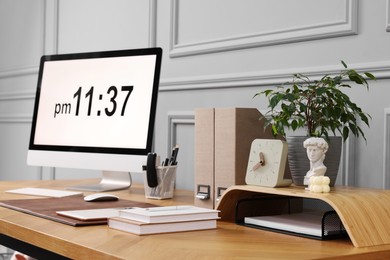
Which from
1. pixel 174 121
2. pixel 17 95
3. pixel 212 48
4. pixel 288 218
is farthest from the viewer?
pixel 17 95

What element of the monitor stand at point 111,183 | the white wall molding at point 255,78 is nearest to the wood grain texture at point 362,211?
the white wall molding at point 255,78

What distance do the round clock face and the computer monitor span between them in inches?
22.5

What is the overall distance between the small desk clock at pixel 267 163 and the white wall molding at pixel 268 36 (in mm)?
418

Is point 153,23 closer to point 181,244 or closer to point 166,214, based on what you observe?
point 166,214

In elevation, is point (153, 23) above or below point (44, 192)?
above

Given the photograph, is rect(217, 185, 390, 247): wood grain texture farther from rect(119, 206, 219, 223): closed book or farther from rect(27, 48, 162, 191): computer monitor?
rect(27, 48, 162, 191): computer monitor

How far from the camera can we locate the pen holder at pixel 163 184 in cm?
184

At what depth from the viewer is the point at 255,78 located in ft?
6.28

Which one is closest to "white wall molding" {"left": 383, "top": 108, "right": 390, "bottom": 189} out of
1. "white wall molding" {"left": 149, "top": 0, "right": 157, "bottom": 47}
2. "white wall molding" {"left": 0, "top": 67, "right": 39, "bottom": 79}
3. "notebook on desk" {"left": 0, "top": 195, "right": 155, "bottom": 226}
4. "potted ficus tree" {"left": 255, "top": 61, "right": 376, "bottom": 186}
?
"potted ficus tree" {"left": 255, "top": 61, "right": 376, "bottom": 186}

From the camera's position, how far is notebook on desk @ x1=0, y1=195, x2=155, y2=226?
1.49 m

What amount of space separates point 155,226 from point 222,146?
340mm

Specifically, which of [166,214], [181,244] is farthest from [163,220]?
[181,244]

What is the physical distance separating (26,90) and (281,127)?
6.56 feet

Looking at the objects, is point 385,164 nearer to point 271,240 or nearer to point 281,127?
A: point 281,127
